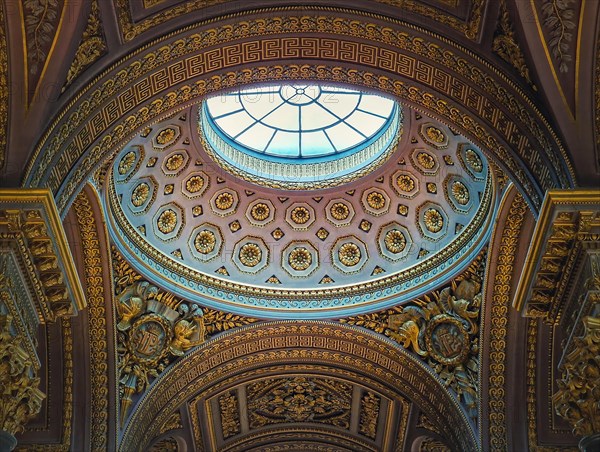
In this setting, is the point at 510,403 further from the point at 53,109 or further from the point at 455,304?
the point at 53,109

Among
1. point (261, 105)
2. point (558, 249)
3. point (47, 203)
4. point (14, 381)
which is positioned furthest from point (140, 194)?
point (558, 249)

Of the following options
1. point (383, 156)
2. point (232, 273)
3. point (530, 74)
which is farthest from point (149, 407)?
point (530, 74)

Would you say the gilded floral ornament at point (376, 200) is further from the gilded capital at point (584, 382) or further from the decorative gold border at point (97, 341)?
the gilded capital at point (584, 382)

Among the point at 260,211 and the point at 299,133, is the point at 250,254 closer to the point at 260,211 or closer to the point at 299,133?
the point at 260,211

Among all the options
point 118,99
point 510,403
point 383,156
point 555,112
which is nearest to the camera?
point 555,112

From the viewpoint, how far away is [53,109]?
28.8 ft

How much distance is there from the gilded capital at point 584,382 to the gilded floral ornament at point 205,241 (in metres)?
7.65

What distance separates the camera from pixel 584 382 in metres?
7.91

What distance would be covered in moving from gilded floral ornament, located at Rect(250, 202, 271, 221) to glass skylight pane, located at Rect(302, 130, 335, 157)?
1034mm

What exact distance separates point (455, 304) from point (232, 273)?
337 centimetres

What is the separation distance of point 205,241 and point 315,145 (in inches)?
89.8

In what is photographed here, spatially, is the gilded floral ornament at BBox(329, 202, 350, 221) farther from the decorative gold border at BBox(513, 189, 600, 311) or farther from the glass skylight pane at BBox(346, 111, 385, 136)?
the decorative gold border at BBox(513, 189, 600, 311)

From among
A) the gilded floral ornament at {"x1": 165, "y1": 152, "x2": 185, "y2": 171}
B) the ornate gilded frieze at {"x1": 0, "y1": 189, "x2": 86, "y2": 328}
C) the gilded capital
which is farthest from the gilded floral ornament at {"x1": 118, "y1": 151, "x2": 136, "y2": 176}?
the gilded capital

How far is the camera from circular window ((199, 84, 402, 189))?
14656 millimetres
